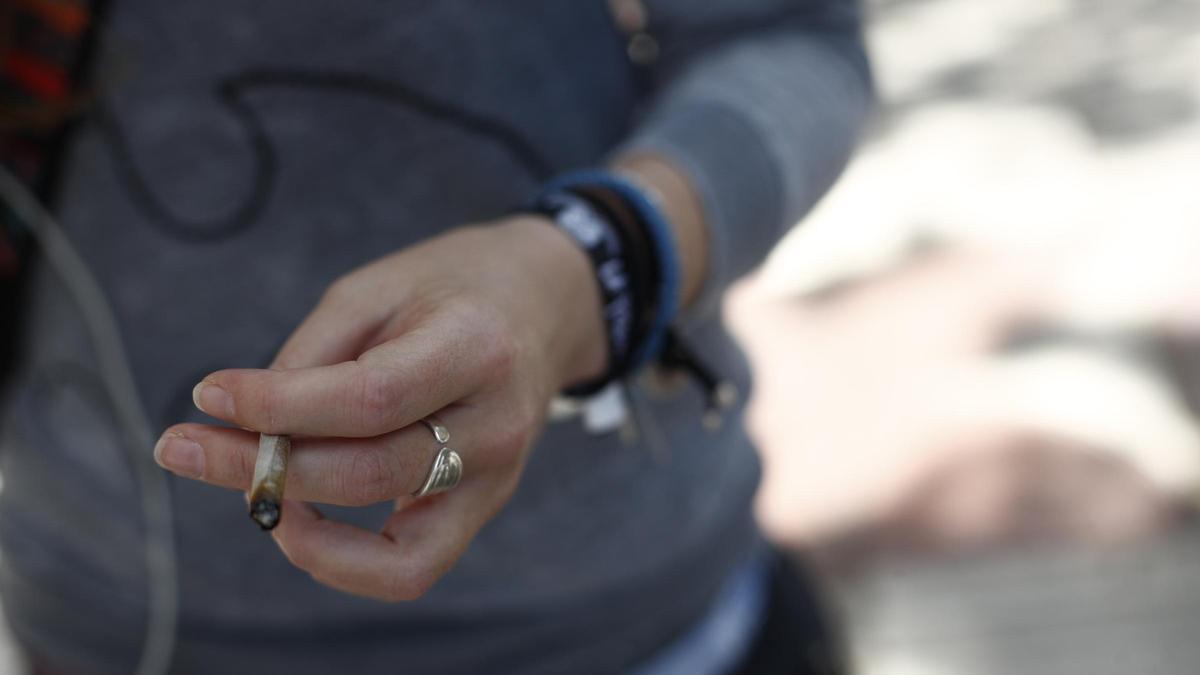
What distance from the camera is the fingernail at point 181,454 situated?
0.36 meters

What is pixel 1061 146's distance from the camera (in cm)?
252

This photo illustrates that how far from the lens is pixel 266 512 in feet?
1.16

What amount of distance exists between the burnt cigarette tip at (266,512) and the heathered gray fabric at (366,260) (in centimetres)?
27

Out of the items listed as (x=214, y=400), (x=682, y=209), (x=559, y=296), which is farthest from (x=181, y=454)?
(x=682, y=209)

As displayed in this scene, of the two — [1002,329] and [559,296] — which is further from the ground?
[559,296]

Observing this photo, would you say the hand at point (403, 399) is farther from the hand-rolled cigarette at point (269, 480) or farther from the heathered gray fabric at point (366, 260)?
the heathered gray fabric at point (366, 260)

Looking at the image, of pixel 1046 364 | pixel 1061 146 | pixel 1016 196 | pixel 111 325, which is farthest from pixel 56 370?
pixel 1061 146

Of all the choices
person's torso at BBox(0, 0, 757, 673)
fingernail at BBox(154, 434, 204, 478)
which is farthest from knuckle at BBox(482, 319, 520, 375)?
person's torso at BBox(0, 0, 757, 673)

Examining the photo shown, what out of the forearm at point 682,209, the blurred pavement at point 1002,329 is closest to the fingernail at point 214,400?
the forearm at point 682,209

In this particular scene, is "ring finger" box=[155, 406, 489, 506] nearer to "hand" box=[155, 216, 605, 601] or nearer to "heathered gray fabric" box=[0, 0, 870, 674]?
"hand" box=[155, 216, 605, 601]

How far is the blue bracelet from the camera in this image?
21.0 inches

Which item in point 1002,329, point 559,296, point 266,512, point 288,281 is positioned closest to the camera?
point 266,512

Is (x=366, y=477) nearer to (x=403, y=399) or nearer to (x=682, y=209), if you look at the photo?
(x=403, y=399)

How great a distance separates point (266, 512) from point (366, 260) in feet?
0.94
